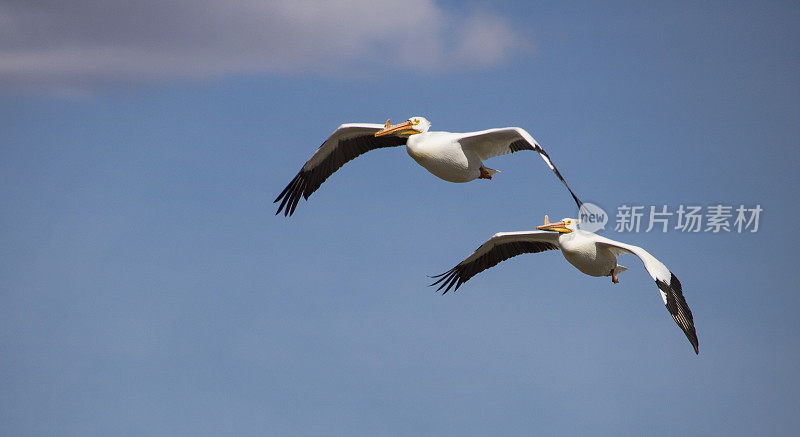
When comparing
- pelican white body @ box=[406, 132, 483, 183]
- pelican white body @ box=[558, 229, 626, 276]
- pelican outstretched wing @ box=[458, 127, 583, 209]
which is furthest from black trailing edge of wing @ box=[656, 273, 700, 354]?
pelican white body @ box=[406, 132, 483, 183]

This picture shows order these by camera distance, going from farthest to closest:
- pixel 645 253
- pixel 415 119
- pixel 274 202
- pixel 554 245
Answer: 1. pixel 274 202
2. pixel 554 245
3. pixel 415 119
4. pixel 645 253

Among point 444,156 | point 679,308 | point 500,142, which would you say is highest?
point 500,142

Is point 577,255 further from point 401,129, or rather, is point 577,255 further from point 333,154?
point 333,154

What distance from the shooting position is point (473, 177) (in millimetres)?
19938

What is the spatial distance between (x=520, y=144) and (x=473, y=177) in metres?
1.15

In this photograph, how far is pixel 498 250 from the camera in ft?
75.0

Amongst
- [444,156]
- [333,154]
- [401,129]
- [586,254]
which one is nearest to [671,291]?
[586,254]

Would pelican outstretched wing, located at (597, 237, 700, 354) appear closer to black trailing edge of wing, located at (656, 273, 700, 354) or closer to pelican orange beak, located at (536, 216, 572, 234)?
black trailing edge of wing, located at (656, 273, 700, 354)

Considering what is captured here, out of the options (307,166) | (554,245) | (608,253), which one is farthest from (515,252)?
(307,166)

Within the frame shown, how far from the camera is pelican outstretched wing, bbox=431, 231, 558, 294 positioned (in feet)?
71.2

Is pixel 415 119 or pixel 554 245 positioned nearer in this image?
pixel 415 119

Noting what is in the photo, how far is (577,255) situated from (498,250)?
3.04 m

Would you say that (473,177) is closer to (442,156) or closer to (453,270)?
(442,156)

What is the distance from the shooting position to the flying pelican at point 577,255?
1856 centimetres
